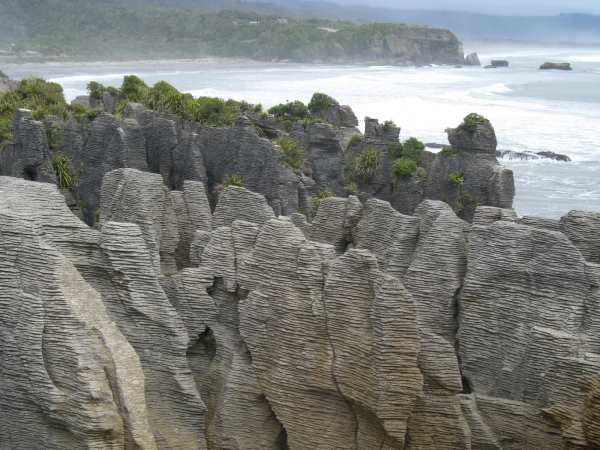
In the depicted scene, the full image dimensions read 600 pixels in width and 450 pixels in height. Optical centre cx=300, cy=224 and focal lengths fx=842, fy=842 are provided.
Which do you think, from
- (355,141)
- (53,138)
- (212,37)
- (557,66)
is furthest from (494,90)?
(212,37)

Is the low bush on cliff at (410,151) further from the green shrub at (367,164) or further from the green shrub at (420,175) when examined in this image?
the green shrub at (420,175)

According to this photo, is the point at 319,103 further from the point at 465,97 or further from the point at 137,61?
the point at 137,61

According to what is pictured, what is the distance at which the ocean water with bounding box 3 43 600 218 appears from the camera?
47.8 meters

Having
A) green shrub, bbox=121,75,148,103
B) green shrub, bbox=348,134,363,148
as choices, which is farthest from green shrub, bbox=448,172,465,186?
green shrub, bbox=121,75,148,103

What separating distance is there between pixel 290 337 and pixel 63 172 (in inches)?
615

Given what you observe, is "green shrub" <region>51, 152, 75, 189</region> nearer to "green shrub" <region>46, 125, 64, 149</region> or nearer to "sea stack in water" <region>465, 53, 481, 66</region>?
"green shrub" <region>46, 125, 64, 149</region>

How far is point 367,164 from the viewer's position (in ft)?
111

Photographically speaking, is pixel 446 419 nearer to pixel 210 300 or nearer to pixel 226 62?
pixel 210 300

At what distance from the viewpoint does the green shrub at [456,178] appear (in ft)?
96.9

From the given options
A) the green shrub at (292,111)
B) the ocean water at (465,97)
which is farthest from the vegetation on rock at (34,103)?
the ocean water at (465,97)

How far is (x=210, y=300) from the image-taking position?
12609mm

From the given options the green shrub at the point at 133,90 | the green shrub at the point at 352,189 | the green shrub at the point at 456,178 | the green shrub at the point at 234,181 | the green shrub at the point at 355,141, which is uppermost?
the green shrub at the point at 133,90

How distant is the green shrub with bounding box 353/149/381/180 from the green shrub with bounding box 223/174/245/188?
9.50 metres

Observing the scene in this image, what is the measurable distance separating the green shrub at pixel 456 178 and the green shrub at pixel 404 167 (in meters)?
1.92
